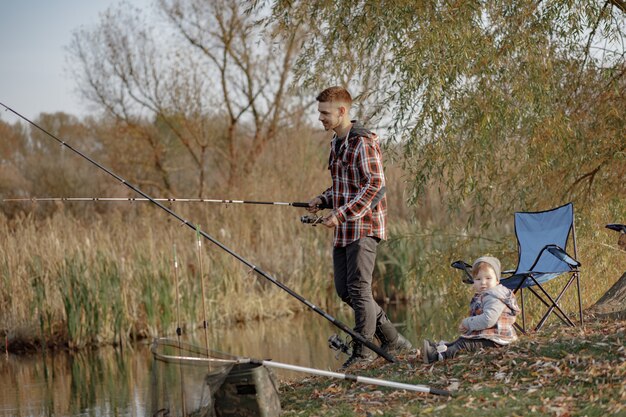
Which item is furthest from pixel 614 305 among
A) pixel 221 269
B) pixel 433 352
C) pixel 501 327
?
pixel 221 269

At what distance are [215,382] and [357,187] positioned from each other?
4.62 ft

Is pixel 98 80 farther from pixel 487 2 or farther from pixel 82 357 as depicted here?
pixel 487 2

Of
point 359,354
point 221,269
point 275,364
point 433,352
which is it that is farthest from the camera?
point 221,269

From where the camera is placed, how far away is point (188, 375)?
4688 mm

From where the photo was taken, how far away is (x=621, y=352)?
469 cm

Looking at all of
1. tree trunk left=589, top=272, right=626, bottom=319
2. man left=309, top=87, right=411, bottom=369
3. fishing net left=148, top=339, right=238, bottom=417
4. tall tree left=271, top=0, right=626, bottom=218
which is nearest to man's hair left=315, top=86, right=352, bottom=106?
man left=309, top=87, right=411, bottom=369

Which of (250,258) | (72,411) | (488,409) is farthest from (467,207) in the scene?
(488,409)

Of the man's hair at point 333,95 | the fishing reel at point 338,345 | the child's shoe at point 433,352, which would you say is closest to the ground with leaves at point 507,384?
the child's shoe at point 433,352

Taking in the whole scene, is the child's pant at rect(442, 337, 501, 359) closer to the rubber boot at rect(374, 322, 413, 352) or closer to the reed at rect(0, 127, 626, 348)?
the rubber boot at rect(374, 322, 413, 352)

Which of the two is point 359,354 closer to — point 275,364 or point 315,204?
point 315,204

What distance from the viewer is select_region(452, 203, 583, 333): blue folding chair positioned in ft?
19.7

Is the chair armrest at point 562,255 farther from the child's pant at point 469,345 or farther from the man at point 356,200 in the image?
the man at point 356,200

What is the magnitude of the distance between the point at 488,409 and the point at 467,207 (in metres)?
10.7

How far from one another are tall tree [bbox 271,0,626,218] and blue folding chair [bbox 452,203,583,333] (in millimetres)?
1149
